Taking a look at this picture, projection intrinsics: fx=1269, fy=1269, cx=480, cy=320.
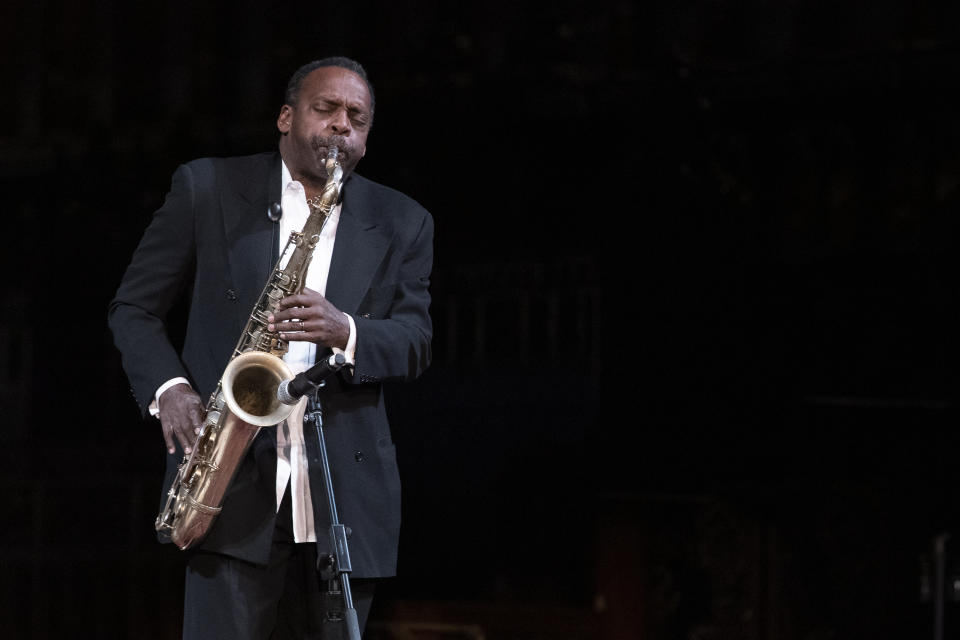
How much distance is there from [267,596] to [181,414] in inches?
11.2

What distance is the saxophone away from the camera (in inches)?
70.2

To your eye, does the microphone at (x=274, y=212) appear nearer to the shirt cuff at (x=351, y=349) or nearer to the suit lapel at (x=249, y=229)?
the suit lapel at (x=249, y=229)

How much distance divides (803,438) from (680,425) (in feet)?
1.14

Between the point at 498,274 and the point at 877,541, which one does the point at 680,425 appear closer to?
the point at 877,541

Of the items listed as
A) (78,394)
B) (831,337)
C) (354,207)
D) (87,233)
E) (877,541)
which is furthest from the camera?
(87,233)

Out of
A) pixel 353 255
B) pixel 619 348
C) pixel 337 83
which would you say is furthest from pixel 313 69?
pixel 619 348

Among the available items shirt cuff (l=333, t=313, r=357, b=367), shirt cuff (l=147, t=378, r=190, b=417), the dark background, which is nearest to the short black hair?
shirt cuff (l=333, t=313, r=357, b=367)

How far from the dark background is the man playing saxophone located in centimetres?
171

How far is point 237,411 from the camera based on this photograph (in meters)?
1.78

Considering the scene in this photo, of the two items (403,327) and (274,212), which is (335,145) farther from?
(403,327)

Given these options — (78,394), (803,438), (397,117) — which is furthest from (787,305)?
(78,394)

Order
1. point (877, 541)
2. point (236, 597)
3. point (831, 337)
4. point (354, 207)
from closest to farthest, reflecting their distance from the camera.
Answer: point (236, 597), point (354, 207), point (877, 541), point (831, 337)

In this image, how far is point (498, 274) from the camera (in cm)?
420

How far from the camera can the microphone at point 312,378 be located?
167 centimetres
